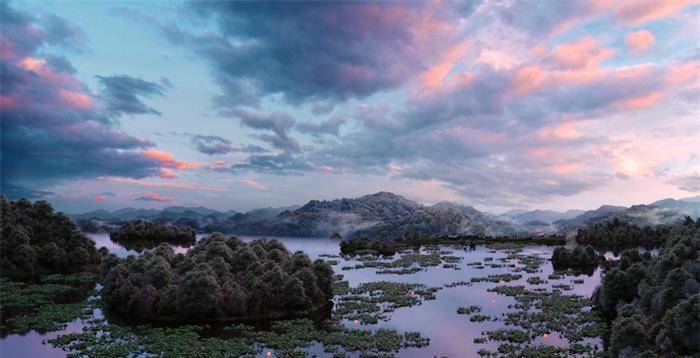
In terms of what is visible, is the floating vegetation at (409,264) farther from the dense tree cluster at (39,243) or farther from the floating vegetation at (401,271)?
the dense tree cluster at (39,243)

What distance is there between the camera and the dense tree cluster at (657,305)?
118 ft

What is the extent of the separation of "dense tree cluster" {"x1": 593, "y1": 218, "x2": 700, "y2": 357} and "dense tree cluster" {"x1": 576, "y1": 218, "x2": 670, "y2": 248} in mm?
105061

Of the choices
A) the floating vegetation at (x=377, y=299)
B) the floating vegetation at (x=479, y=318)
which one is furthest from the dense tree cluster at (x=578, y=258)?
the floating vegetation at (x=479, y=318)

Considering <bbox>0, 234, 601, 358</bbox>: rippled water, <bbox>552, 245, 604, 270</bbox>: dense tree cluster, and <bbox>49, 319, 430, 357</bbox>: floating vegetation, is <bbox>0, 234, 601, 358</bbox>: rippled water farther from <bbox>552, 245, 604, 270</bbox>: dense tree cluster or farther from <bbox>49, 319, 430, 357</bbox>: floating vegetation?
<bbox>552, 245, 604, 270</bbox>: dense tree cluster

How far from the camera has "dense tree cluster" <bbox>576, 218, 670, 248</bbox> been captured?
160 meters

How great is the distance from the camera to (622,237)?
16188cm

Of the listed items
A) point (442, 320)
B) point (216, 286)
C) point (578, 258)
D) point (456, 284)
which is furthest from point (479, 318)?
point (578, 258)

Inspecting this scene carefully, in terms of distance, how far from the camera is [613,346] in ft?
129

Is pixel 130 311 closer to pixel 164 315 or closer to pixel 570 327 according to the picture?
pixel 164 315

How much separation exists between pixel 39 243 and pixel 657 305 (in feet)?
417

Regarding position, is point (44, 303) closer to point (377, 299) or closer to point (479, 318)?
point (377, 299)

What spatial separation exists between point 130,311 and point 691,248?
7538cm

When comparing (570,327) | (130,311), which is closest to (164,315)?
(130,311)

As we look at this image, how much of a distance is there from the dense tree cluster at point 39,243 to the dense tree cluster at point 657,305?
11086 cm
